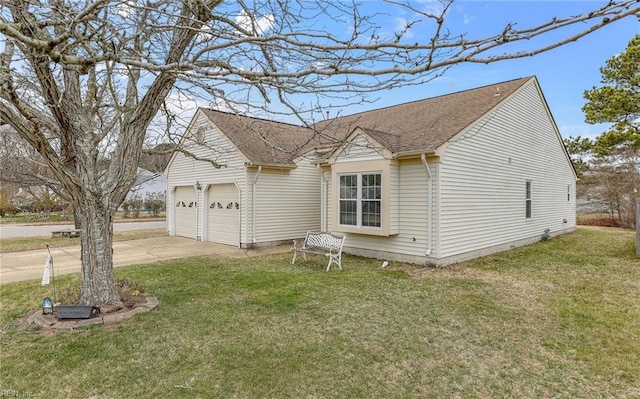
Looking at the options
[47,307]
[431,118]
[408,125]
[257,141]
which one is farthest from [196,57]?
[257,141]

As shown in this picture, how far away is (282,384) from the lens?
3219 mm

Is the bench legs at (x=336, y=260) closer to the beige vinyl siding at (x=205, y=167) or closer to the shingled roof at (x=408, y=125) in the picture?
the shingled roof at (x=408, y=125)

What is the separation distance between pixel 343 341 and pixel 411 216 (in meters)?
5.27

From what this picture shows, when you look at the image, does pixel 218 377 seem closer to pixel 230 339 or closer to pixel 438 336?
pixel 230 339

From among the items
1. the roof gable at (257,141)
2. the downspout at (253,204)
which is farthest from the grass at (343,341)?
the roof gable at (257,141)

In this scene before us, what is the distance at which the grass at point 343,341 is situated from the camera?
322 centimetres

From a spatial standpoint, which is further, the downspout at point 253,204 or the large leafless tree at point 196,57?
the downspout at point 253,204

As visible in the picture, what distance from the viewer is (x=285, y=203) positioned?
1251 centimetres

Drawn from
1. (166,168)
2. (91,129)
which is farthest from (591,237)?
(166,168)

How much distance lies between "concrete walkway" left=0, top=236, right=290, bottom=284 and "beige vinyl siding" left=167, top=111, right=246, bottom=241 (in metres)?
1.22

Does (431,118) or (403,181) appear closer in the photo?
(403,181)

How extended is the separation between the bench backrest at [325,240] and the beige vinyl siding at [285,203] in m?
3.11

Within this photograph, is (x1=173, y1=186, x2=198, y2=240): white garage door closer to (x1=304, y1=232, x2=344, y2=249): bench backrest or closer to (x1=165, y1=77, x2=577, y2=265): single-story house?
(x1=165, y1=77, x2=577, y2=265): single-story house

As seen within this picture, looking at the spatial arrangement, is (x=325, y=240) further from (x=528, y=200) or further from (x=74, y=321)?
(x=528, y=200)
